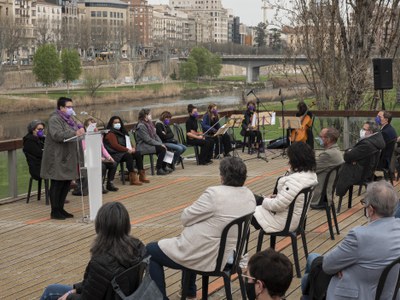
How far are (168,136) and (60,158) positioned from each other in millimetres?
5127

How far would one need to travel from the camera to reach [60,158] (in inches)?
396

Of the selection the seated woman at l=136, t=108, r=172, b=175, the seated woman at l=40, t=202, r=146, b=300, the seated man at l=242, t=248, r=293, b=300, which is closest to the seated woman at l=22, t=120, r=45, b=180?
the seated woman at l=136, t=108, r=172, b=175

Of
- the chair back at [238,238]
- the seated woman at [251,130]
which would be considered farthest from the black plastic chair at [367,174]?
the seated woman at [251,130]

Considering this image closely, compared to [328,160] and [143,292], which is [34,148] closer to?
[328,160]

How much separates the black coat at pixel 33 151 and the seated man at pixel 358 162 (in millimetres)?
4171

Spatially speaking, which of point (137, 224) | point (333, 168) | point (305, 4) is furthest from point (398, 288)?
point (305, 4)

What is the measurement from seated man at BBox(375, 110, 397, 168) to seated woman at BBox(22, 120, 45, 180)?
4822mm

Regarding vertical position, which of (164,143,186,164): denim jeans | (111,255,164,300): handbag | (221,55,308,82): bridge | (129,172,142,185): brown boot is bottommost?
(129,172,142,185): brown boot

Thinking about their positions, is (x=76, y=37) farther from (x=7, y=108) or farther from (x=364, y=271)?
(x=364, y=271)

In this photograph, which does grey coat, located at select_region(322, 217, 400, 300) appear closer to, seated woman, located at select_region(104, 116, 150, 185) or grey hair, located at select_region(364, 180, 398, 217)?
grey hair, located at select_region(364, 180, 398, 217)

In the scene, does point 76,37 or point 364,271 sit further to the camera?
point 76,37

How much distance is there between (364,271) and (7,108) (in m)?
55.6

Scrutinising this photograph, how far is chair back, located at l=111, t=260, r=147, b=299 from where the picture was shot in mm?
4783

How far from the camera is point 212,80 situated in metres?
107
